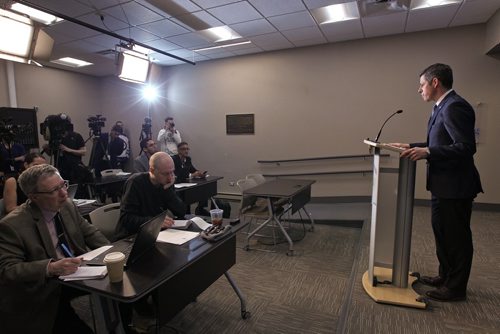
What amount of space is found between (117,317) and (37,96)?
6.87 m

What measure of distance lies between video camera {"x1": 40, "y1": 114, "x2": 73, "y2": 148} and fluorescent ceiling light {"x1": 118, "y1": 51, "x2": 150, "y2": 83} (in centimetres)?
109

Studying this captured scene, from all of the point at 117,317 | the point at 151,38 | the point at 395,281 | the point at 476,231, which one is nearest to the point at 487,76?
the point at 476,231

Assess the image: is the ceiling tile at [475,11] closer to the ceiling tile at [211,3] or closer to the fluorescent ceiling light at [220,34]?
the ceiling tile at [211,3]

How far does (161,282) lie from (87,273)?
1.13ft

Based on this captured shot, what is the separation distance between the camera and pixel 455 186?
1913 millimetres

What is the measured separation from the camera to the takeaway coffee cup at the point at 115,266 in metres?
1.19

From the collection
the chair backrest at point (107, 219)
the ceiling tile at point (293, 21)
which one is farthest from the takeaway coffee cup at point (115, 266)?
the ceiling tile at point (293, 21)

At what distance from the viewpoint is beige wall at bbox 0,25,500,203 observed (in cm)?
435

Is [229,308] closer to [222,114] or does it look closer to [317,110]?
[317,110]

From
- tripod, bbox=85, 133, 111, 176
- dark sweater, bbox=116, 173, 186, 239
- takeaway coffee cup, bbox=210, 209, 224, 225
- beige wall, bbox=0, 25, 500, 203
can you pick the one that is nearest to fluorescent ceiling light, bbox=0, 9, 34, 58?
dark sweater, bbox=116, 173, 186, 239

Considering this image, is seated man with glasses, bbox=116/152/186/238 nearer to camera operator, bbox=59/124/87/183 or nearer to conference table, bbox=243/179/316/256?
conference table, bbox=243/179/316/256

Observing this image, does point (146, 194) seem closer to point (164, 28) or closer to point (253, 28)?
point (164, 28)

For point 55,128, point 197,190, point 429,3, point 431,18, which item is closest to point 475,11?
point 431,18

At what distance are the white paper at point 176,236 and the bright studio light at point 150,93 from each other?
5.61 metres
